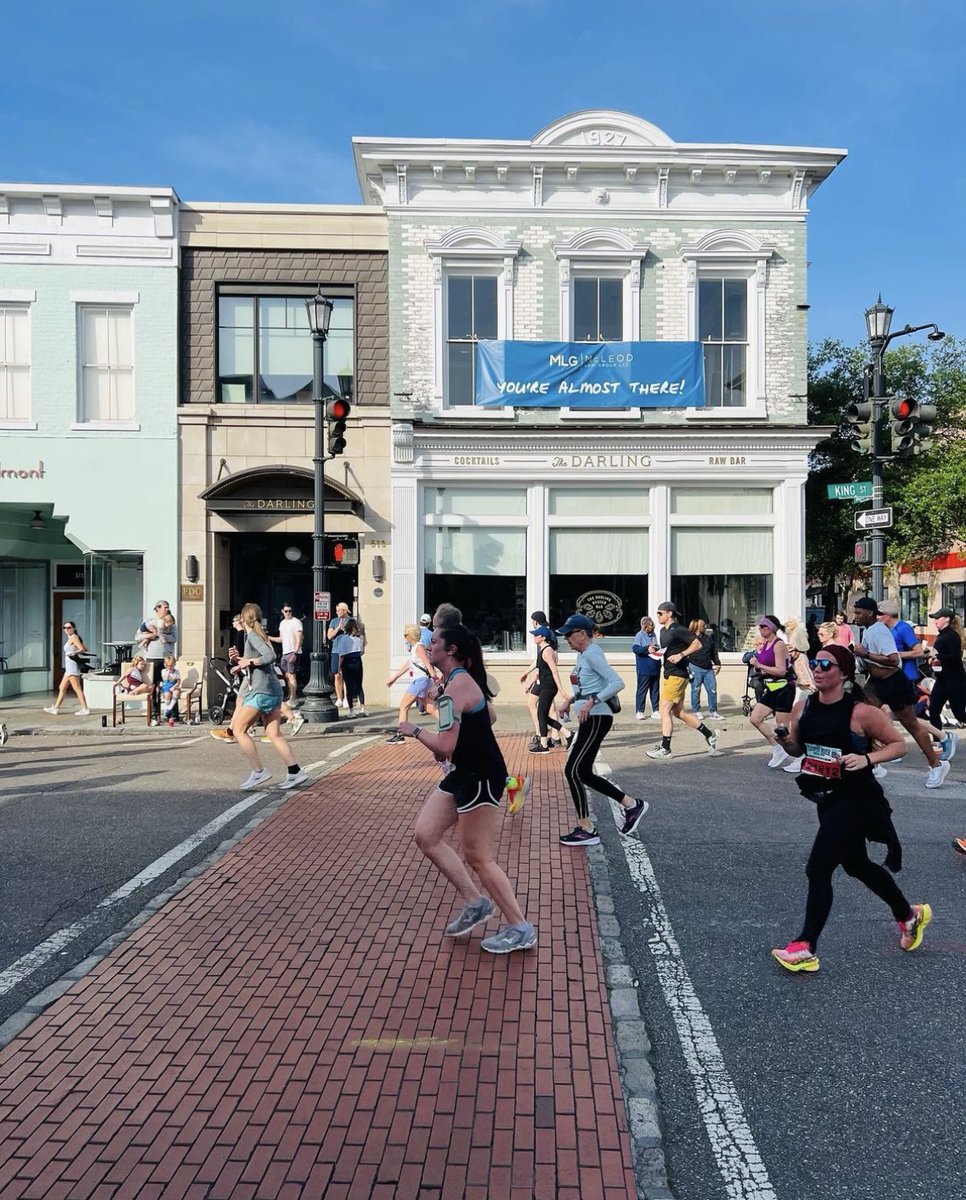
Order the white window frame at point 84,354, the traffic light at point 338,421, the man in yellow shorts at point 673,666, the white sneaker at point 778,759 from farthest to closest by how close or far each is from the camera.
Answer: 1. the white window frame at point 84,354
2. the traffic light at point 338,421
3. the man in yellow shorts at point 673,666
4. the white sneaker at point 778,759

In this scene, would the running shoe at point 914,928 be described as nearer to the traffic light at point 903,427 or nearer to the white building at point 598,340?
the traffic light at point 903,427

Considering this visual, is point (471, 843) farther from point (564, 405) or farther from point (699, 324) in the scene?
point (699, 324)

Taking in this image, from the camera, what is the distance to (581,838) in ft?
24.0

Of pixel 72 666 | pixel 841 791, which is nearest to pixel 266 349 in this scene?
pixel 72 666

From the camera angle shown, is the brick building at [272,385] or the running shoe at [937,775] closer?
the running shoe at [937,775]

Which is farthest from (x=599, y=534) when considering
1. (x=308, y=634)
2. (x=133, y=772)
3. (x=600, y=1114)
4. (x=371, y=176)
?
(x=600, y=1114)

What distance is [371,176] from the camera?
727 inches

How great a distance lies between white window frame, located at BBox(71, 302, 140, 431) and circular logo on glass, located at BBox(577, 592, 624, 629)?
9.17 meters

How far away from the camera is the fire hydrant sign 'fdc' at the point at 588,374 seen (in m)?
18.3

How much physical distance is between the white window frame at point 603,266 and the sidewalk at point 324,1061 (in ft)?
44.6

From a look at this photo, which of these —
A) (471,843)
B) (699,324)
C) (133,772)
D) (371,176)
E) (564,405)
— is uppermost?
(371,176)

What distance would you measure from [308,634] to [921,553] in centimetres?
1815

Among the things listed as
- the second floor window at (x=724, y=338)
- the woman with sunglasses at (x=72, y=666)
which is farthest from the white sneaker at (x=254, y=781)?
the second floor window at (x=724, y=338)

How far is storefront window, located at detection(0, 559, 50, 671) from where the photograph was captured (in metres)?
19.3
